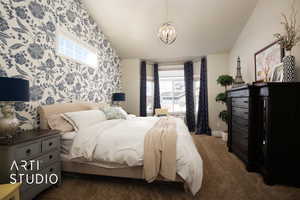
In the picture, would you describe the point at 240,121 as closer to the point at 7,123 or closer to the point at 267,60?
the point at 267,60

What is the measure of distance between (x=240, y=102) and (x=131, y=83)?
3.26 meters

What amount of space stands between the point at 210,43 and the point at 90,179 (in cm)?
412

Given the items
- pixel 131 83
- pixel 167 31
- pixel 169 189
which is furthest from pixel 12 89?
pixel 131 83

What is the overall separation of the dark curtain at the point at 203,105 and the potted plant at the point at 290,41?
7.11 ft

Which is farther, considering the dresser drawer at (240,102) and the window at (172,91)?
the window at (172,91)

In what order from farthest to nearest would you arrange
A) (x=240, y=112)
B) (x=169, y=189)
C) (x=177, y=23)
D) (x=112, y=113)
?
(x=177, y=23)
(x=112, y=113)
(x=240, y=112)
(x=169, y=189)

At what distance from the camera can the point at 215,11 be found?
2.94m

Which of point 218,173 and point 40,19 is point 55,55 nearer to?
point 40,19

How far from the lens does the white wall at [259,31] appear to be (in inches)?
86.7

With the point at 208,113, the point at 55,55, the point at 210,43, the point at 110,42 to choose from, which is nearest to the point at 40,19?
the point at 55,55

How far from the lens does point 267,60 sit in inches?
96.7

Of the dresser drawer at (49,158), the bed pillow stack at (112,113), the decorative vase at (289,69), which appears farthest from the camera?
the bed pillow stack at (112,113)

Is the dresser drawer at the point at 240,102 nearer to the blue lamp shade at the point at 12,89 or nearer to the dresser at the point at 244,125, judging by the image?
the dresser at the point at 244,125

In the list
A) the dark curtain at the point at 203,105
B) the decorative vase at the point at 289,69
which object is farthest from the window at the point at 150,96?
the decorative vase at the point at 289,69
